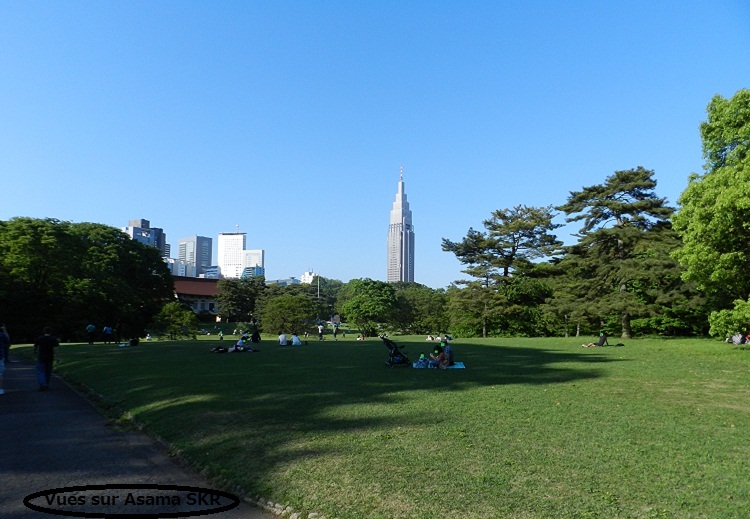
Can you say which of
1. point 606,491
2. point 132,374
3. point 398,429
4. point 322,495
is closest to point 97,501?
point 322,495

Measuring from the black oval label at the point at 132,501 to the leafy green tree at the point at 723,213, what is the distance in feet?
62.6

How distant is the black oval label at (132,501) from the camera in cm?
489

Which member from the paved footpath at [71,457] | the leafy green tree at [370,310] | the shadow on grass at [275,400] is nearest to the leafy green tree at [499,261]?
the leafy green tree at [370,310]

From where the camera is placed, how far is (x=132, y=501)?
5176mm

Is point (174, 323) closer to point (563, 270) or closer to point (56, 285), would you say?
point (56, 285)

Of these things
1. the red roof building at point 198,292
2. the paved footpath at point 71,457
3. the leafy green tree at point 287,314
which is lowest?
the paved footpath at point 71,457

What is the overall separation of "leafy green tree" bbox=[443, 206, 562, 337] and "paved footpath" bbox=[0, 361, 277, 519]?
37890 mm

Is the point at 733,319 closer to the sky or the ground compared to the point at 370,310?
closer to the ground

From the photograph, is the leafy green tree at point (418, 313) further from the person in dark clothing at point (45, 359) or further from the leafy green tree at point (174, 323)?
the person in dark clothing at point (45, 359)

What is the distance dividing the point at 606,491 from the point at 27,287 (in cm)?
4435

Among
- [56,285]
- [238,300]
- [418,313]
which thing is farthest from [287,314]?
[238,300]

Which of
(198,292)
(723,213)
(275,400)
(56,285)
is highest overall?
(723,213)

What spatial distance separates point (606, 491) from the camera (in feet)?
15.8

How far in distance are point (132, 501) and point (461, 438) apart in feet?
12.7
